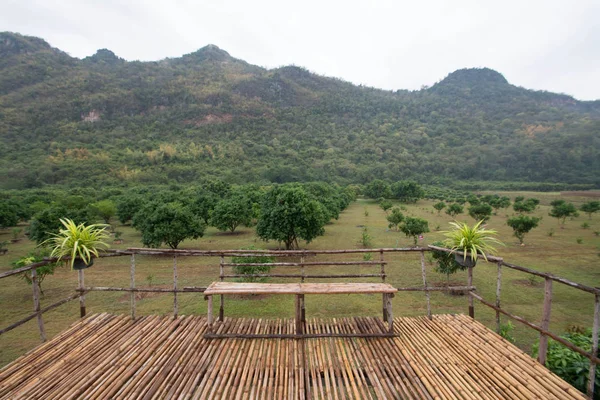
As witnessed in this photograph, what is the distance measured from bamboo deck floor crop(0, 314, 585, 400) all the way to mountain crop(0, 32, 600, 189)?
67811 millimetres

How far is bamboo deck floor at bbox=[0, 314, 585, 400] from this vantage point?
145 inches

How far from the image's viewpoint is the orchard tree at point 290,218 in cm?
1719

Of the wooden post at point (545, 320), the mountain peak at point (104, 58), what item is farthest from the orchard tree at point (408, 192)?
the mountain peak at point (104, 58)

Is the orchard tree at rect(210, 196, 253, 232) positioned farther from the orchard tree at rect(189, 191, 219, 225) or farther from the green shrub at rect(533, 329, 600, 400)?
the green shrub at rect(533, 329, 600, 400)

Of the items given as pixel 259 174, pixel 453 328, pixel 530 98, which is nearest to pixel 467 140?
pixel 530 98

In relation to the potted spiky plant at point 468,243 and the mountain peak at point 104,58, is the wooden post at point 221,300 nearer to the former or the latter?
the potted spiky plant at point 468,243

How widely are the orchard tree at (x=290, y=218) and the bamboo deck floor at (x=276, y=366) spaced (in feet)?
38.6

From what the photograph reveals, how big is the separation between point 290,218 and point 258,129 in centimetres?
11188

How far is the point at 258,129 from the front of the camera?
12288cm

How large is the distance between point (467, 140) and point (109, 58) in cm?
22926

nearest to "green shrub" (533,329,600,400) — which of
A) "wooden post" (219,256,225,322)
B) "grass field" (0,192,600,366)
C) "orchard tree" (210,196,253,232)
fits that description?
"grass field" (0,192,600,366)

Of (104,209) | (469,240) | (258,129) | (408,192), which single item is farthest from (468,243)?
(258,129)

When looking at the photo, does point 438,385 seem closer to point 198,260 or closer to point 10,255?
point 198,260

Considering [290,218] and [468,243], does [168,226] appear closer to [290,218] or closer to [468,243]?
[290,218]
